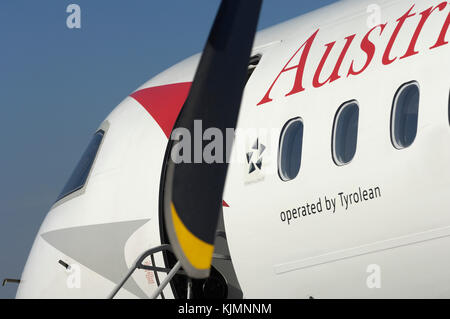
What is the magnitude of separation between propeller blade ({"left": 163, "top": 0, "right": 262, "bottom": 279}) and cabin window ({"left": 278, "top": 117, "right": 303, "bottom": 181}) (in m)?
3.24

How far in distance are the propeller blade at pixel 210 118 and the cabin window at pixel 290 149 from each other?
324cm

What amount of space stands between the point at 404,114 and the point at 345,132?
764 mm

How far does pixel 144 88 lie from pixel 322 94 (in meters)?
3.76

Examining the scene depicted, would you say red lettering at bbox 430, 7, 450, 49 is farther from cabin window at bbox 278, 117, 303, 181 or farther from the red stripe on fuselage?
the red stripe on fuselage

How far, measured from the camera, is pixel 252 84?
31.2ft

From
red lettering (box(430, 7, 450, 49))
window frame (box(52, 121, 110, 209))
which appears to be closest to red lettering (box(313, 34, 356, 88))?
red lettering (box(430, 7, 450, 49))

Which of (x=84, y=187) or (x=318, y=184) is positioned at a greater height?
(x=84, y=187)

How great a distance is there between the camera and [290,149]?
29.3ft

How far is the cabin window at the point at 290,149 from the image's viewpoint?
28.5 ft

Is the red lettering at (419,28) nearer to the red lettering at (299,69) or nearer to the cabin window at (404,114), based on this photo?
the cabin window at (404,114)

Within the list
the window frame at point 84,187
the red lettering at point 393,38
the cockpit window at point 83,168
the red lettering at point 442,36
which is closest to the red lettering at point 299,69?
the red lettering at point 393,38

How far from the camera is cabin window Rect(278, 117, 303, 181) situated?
8.70 metres

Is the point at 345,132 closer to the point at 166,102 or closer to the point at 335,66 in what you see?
the point at 335,66

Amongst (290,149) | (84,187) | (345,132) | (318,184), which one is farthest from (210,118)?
(84,187)
